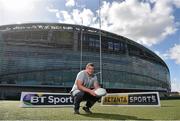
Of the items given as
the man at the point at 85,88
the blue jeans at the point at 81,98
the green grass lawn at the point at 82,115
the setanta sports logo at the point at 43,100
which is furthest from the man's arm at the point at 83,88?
the setanta sports logo at the point at 43,100

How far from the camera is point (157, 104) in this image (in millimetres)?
12703

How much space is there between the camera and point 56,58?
8319cm

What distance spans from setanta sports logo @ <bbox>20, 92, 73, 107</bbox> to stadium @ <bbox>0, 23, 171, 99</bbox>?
62.9m

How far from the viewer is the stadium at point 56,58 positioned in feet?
259

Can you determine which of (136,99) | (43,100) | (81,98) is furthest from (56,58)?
(81,98)

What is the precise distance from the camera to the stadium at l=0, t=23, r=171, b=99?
259 feet

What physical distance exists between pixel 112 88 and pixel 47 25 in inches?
1096

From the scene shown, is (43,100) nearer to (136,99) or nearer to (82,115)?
(82,115)

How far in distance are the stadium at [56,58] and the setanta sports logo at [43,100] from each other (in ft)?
207

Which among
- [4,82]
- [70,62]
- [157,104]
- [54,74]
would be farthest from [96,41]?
[157,104]

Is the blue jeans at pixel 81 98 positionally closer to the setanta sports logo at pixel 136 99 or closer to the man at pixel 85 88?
the man at pixel 85 88

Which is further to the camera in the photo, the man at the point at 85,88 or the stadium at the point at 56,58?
the stadium at the point at 56,58

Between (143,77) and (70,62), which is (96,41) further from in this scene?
(143,77)

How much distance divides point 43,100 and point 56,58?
72.1 metres
